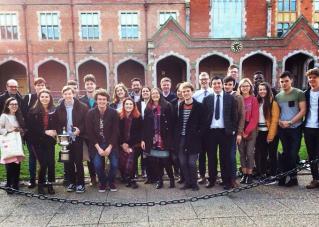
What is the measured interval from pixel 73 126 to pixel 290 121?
3.78m

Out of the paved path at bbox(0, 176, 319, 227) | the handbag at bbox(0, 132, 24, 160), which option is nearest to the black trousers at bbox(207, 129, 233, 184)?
the paved path at bbox(0, 176, 319, 227)

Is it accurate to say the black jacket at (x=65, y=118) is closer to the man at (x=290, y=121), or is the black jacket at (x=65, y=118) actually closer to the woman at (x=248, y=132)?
the woman at (x=248, y=132)

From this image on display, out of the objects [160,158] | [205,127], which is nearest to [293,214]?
[205,127]

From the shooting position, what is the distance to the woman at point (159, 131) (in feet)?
16.7

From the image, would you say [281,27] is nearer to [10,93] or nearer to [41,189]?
[10,93]

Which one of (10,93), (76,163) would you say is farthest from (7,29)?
(76,163)

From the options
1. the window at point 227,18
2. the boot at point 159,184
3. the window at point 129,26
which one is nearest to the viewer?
the boot at point 159,184

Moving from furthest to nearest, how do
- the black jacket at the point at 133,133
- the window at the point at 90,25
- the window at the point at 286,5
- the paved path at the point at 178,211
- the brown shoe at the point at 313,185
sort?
the window at the point at 286,5 → the window at the point at 90,25 → the black jacket at the point at 133,133 → the brown shoe at the point at 313,185 → the paved path at the point at 178,211

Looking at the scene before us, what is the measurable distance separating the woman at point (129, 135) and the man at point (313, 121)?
9.76ft

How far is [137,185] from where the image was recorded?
523cm

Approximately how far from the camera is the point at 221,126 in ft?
16.5

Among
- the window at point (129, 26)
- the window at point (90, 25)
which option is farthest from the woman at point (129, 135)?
the window at point (90, 25)

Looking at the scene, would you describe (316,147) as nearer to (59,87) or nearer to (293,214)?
(293,214)

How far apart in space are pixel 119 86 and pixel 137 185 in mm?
1934
